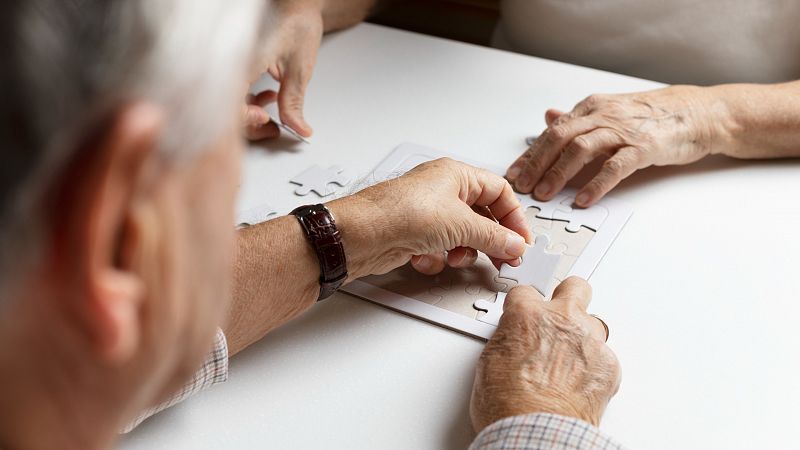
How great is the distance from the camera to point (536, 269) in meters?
1.34

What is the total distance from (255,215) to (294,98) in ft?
1.17

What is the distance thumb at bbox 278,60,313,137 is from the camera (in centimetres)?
167

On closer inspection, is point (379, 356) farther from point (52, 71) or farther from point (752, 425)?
point (52, 71)

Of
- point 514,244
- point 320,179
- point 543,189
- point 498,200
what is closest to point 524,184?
point 543,189

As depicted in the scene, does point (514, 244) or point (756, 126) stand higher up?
point (756, 126)

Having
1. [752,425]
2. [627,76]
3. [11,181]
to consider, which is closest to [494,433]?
[752,425]

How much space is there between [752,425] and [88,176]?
3.12ft

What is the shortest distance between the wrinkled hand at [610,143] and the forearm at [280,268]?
0.37m

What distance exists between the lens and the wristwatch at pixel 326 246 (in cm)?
127

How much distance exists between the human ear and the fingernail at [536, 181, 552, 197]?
3.40ft

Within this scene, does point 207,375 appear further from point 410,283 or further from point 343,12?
point 343,12

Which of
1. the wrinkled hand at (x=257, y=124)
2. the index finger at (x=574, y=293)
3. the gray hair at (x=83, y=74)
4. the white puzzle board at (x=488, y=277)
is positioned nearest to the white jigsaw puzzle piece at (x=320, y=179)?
the wrinkled hand at (x=257, y=124)

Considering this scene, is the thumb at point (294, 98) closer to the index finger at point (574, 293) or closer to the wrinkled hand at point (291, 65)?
the wrinkled hand at point (291, 65)

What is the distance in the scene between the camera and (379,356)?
1.22 m
